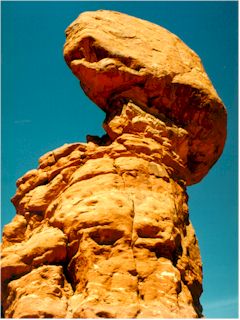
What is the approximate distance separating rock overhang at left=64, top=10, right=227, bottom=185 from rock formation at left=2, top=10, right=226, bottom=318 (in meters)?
0.05

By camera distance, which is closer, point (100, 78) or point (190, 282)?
point (190, 282)

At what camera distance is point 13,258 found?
18250mm

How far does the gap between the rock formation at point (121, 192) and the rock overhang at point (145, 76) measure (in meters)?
0.05

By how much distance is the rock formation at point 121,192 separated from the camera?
16406 mm

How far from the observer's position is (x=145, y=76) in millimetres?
22484

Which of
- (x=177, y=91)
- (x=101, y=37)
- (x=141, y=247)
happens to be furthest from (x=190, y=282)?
(x=101, y=37)

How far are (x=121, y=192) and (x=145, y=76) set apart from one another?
604 cm

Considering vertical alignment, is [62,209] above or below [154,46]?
below

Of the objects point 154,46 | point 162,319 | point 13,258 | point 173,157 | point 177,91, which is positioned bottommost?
point 162,319

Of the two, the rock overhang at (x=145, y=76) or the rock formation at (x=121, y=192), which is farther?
the rock overhang at (x=145, y=76)

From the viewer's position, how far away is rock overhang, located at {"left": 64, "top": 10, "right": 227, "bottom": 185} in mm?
22566

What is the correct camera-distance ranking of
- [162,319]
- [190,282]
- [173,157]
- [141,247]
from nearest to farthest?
[162,319] < [141,247] < [190,282] < [173,157]

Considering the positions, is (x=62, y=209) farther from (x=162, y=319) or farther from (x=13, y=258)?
(x=162, y=319)

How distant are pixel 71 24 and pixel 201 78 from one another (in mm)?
6662
